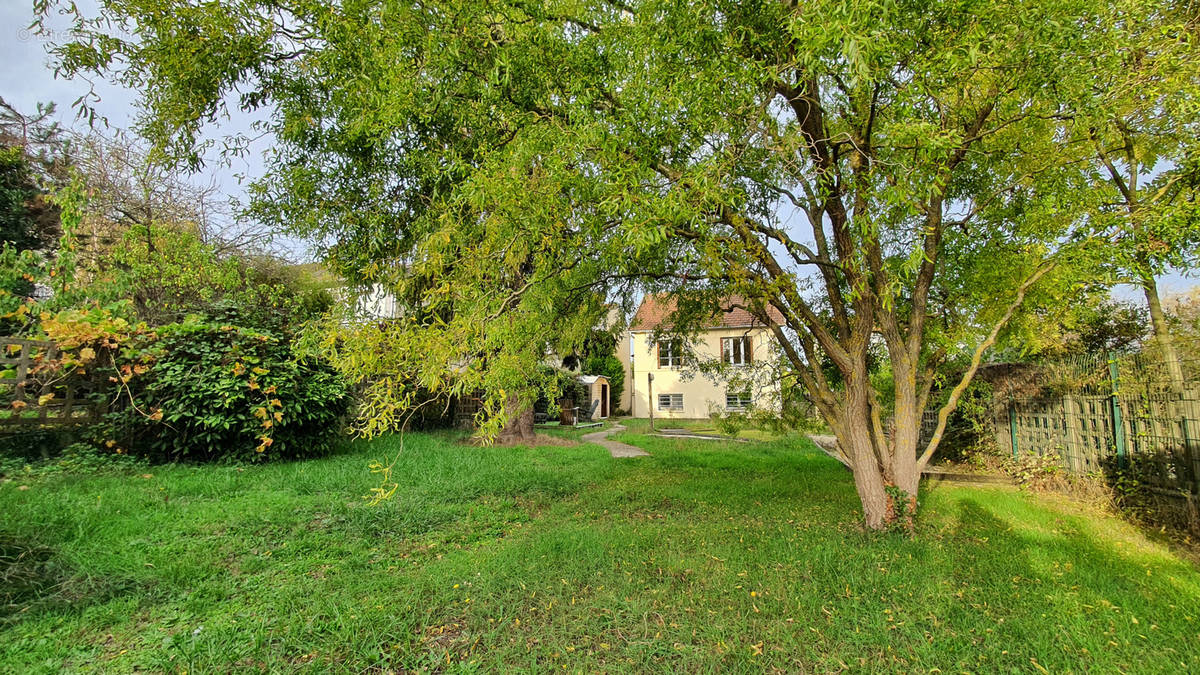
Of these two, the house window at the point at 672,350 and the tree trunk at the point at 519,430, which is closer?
the house window at the point at 672,350

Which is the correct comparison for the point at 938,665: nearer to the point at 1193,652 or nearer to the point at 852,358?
the point at 1193,652

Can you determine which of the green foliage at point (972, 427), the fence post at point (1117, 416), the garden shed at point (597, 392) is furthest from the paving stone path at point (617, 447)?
the garden shed at point (597, 392)

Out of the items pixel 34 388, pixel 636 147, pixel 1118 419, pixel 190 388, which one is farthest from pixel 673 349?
pixel 34 388

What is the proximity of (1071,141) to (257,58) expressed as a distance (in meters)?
7.20

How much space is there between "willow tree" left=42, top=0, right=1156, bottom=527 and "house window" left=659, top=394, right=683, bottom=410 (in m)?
18.7

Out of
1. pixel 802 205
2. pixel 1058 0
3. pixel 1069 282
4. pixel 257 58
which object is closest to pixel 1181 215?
pixel 1069 282

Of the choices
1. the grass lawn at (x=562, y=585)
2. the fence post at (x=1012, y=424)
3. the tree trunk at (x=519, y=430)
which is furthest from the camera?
the tree trunk at (x=519, y=430)

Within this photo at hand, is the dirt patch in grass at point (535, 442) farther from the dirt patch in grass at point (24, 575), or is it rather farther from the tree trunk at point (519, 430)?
the dirt patch in grass at point (24, 575)

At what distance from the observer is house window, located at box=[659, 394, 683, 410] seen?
24172 mm

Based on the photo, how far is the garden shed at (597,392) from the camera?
23328mm

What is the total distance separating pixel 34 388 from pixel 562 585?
7346mm

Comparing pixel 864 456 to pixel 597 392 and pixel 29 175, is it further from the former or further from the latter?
pixel 597 392

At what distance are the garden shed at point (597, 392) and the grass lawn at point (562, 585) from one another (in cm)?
1709

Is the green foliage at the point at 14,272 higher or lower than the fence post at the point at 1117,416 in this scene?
higher
